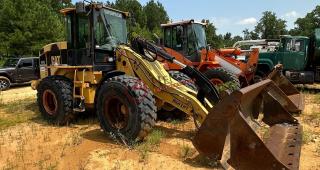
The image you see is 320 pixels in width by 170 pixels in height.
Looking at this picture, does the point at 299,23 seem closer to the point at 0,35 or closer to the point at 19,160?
the point at 0,35

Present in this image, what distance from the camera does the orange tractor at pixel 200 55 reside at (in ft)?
38.5

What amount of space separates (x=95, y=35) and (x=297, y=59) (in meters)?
9.88

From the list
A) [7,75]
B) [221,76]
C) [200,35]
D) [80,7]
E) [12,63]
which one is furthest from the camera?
[12,63]

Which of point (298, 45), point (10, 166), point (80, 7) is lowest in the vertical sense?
point (10, 166)

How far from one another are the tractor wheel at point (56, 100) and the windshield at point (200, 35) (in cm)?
528

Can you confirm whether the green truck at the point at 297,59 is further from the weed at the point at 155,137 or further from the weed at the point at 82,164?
the weed at the point at 82,164


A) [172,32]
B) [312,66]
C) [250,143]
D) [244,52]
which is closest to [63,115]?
[250,143]

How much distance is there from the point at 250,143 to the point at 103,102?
3345 mm

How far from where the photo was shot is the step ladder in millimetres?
8172

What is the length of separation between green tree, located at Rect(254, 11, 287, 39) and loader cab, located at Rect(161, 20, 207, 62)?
174 ft

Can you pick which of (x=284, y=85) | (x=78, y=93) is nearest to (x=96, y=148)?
(x=78, y=93)

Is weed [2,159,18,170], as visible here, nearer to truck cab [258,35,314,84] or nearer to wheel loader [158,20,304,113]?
wheel loader [158,20,304,113]

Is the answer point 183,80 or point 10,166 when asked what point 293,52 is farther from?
point 10,166

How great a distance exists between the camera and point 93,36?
8219 millimetres
